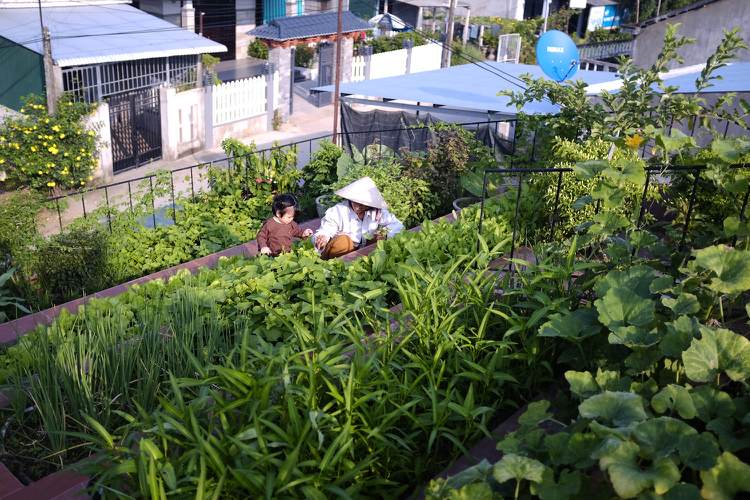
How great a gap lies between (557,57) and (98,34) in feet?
29.0

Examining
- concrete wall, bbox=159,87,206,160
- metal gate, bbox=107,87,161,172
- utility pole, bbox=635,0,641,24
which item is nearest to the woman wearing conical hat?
metal gate, bbox=107,87,161,172

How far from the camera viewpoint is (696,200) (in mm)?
3863

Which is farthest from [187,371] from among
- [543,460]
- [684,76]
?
[684,76]

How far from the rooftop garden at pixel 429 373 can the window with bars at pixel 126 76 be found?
32.2ft

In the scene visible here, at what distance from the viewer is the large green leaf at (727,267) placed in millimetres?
2473

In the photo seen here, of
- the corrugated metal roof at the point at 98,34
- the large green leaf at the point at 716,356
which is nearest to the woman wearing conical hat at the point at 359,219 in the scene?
the large green leaf at the point at 716,356

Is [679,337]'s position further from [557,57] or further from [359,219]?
[557,57]

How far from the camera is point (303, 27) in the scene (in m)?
18.7

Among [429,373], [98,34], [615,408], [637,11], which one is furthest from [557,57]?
[637,11]

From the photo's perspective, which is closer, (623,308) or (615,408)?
(615,408)

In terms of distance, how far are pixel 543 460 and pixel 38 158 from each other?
10656 mm

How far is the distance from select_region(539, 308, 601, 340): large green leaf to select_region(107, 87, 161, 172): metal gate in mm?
11315

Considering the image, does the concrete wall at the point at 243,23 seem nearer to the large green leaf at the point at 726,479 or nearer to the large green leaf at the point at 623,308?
the large green leaf at the point at 623,308

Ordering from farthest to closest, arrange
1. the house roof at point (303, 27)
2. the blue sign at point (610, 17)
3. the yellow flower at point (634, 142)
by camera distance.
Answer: the blue sign at point (610, 17), the house roof at point (303, 27), the yellow flower at point (634, 142)
